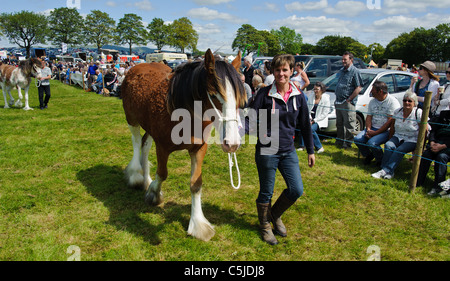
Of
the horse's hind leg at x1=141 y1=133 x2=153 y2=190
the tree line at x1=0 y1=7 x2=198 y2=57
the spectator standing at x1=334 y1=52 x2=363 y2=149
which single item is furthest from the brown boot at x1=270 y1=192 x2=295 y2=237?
the tree line at x1=0 y1=7 x2=198 y2=57

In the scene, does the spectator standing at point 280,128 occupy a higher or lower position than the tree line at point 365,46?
lower

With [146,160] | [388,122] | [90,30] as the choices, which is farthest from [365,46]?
[146,160]

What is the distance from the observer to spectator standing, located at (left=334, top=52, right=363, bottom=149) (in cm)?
652

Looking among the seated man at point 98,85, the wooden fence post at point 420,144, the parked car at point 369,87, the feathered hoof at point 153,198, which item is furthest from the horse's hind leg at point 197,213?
the seated man at point 98,85

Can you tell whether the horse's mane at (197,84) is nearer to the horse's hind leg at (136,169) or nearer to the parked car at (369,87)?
the horse's hind leg at (136,169)

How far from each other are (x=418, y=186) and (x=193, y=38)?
81.1m

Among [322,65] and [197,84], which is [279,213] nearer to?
[197,84]

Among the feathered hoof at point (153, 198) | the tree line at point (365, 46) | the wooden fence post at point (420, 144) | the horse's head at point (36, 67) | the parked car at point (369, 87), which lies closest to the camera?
the feathered hoof at point (153, 198)

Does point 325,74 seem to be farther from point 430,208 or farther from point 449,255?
point 449,255

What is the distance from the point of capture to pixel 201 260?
2.91 meters

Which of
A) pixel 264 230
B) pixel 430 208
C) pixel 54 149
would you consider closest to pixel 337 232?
pixel 264 230

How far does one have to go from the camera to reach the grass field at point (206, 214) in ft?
10.0

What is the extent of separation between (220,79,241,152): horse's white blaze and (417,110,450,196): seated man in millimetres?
3804

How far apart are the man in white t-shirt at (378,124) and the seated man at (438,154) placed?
0.90 meters
